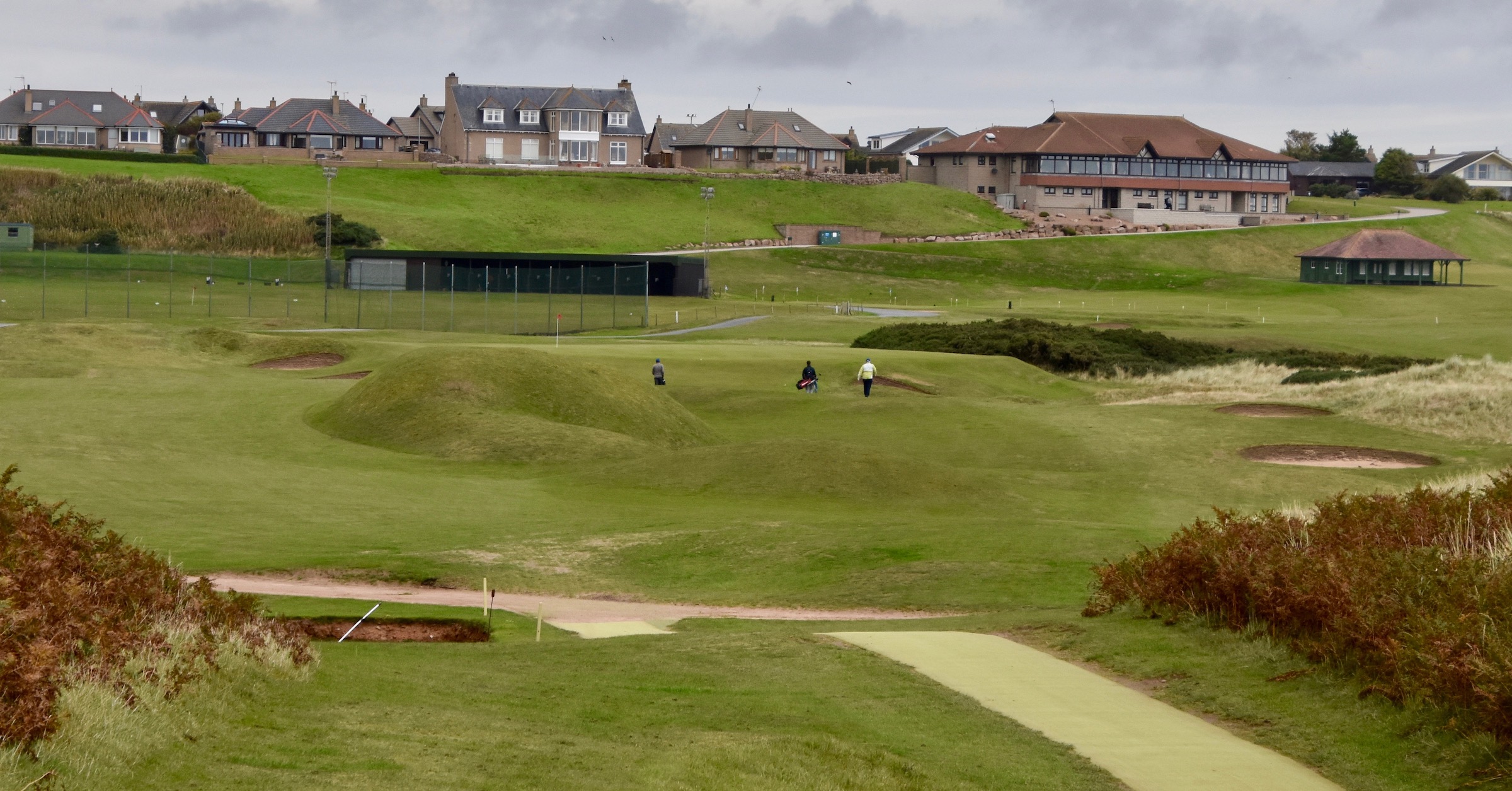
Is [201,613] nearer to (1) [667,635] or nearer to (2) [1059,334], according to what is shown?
(1) [667,635]

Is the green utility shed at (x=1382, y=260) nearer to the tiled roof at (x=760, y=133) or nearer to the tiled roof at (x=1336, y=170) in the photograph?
the tiled roof at (x=760, y=133)

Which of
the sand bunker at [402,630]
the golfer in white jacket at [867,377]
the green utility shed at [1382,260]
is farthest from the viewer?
the green utility shed at [1382,260]

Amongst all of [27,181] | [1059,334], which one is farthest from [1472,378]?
[27,181]

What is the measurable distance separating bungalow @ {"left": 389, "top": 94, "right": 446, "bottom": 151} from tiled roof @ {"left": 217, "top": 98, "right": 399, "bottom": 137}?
31.6 feet

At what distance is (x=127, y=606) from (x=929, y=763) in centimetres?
645

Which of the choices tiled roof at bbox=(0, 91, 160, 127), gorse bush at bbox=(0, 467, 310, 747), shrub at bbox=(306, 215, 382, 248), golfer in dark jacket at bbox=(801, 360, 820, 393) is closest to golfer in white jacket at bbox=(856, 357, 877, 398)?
golfer in dark jacket at bbox=(801, 360, 820, 393)

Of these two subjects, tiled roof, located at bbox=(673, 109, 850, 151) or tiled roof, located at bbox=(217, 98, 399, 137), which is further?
tiled roof, located at bbox=(673, 109, 850, 151)

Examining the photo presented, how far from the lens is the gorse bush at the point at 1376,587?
12039mm

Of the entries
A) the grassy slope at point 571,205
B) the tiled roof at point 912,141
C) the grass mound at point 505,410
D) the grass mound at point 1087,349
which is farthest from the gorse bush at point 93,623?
the tiled roof at point 912,141

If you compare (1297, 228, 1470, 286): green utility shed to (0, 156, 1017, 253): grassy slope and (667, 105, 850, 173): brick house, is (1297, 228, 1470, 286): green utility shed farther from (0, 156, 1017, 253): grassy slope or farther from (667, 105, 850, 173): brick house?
(667, 105, 850, 173): brick house

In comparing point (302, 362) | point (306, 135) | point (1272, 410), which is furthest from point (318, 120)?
point (1272, 410)

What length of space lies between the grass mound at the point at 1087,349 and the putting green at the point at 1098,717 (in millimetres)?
45436

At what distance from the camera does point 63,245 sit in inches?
3949

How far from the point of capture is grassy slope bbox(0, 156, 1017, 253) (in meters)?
114
